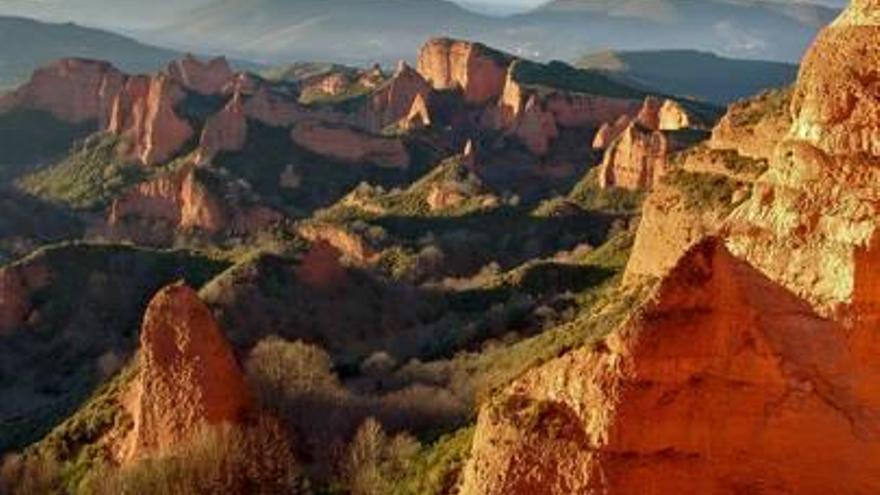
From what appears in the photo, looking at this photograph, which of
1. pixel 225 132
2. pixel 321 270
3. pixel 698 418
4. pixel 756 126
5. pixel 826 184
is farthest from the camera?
pixel 225 132

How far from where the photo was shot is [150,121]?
12219 cm

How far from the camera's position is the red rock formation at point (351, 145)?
118500 mm

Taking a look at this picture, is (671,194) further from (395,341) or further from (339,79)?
(339,79)

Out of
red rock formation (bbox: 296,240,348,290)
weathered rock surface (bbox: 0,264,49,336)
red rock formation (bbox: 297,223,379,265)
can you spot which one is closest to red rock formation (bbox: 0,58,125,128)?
red rock formation (bbox: 297,223,379,265)

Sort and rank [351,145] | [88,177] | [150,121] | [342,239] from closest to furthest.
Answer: [342,239], [351,145], [150,121], [88,177]

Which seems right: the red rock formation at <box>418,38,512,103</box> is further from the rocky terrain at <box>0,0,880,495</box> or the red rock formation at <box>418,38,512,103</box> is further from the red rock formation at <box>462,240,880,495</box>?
the red rock formation at <box>462,240,880,495</box>

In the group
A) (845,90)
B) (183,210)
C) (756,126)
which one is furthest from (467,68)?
(845,90)

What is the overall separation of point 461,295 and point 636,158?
90.1ft

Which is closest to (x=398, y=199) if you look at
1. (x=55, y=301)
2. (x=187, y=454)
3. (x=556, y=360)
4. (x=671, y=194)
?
(x=55, y=301)

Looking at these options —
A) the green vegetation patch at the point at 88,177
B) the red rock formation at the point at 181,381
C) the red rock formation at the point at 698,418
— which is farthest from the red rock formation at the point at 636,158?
the red rock formation at the point at 698,418

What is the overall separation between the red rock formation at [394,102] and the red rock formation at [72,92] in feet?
73.9

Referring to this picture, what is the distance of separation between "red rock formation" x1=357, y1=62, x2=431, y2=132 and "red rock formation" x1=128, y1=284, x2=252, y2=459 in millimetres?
100172

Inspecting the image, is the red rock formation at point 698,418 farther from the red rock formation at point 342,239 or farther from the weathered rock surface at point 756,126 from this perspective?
the red rock formation at point 342,239

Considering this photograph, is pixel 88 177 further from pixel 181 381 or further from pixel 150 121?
pixel 181 381
